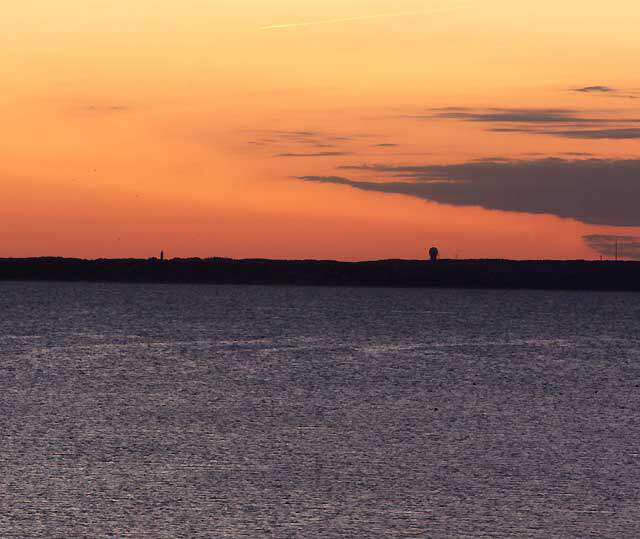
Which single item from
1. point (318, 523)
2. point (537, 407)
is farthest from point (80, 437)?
point (537, 407)

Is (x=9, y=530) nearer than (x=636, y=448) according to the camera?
Yes

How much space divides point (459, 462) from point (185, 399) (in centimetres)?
1428

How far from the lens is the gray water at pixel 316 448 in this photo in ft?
48.6

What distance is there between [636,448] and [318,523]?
9335 millimetres

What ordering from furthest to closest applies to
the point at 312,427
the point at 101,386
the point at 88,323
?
the point at 88,323, the point at 101,386, the point at 312,427

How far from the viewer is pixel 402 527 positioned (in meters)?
14.4

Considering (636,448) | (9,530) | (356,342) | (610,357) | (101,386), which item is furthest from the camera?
(356,342)

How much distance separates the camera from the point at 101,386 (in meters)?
37.0

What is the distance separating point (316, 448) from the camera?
21.5 metres

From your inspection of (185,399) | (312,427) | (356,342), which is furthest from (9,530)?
(356,342)

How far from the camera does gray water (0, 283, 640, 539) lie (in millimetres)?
14812

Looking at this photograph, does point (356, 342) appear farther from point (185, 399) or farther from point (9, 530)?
point (9, 530)

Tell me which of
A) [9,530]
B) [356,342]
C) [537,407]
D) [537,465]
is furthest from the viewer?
[356,342]

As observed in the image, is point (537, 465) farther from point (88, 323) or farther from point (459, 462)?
point (88, 323)
